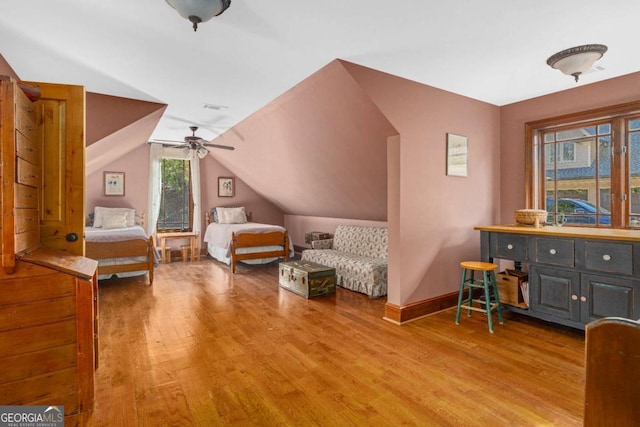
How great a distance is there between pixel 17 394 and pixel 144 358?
2.69 ft

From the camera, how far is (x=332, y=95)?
10.5 ft

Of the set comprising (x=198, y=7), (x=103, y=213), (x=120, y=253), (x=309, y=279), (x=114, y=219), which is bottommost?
(x=309, y=279)

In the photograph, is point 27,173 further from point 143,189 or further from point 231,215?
point 231,215

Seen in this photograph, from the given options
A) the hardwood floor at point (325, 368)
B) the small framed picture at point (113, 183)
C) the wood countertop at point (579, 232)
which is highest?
the small framed picture at point (113, 183)

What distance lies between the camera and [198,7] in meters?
1.68

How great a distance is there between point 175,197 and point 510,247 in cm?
630

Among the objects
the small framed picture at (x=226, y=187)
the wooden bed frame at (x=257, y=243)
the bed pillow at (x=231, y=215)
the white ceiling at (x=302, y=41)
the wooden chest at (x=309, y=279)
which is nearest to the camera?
the white ceiling at (x=302, y=41)

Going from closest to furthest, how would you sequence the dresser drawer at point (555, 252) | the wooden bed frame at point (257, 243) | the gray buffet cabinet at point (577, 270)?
1. the gray buffet cabinet at point (577, 270)
2. the dresser drawer at point (555, 252)
3. the wooden bed frame at point (257, 243)

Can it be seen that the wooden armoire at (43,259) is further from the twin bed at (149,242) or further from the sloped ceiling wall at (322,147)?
the twin bed at (149,242)

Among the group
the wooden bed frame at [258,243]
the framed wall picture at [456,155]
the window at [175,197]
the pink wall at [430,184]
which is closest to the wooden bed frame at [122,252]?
the wooden bed frame at [258,243]

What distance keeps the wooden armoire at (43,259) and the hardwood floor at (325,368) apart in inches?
12.9

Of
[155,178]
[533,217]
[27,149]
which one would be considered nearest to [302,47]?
[27,149]

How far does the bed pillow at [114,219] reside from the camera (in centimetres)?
579

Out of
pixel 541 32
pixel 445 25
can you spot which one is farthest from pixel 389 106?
pixel 541 32
